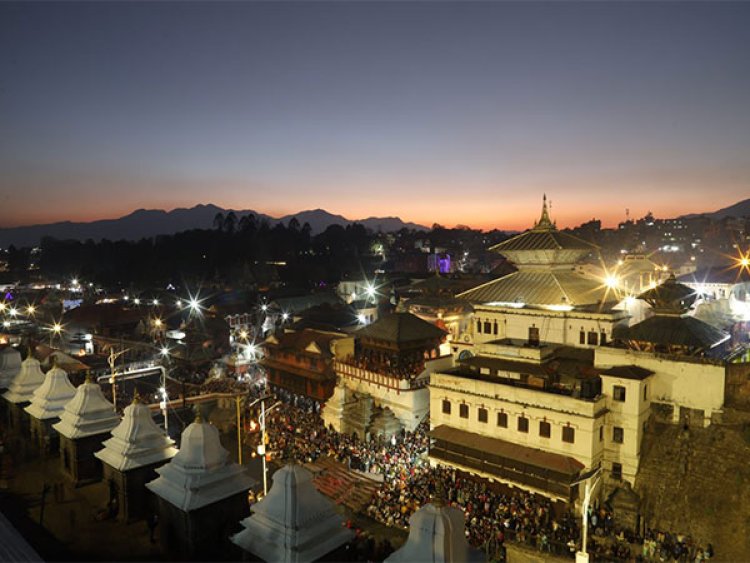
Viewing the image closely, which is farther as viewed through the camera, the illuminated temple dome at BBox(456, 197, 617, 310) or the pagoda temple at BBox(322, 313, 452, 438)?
the illuminated temple dome at BBox(456, 197, 617, 310)

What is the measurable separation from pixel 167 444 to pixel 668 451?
70.9 ft

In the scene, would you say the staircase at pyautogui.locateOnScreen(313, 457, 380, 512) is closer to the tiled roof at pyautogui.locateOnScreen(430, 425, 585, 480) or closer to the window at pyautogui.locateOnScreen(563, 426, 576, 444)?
the tiled roof at pyautogui.locateOnScreen(430, 425, 585, 480)

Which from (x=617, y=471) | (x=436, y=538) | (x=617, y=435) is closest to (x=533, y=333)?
(x=617, y=435)

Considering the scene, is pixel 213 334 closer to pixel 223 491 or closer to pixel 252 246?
pixel 223 491

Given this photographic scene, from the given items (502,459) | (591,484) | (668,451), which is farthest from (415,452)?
(668,451)

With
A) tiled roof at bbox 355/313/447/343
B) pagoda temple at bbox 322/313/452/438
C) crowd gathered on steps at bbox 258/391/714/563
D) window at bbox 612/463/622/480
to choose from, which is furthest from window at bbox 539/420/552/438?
tiled roof at bbox 355/313/447/343

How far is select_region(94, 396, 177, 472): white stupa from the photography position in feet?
32.3

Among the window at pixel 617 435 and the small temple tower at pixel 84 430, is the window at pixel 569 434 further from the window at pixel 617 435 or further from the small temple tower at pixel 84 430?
the small temple tower at pixel 84 430

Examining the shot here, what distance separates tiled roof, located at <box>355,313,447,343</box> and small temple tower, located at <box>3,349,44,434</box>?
2396 cm

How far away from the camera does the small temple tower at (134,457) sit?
32.0 ft

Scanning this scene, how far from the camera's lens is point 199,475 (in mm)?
8539

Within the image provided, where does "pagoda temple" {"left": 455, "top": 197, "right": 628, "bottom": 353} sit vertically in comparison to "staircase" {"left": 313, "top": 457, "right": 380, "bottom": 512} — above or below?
above

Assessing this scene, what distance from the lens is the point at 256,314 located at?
67.0 m

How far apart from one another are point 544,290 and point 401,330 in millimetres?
10291
